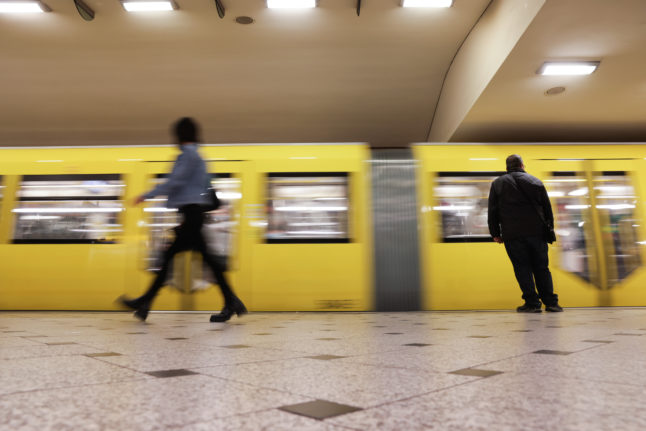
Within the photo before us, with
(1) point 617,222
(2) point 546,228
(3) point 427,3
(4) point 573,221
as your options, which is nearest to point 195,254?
(2) point 546,228

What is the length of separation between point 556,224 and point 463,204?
1.31 meters

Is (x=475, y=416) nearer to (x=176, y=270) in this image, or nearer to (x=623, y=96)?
(x=176, y=270)

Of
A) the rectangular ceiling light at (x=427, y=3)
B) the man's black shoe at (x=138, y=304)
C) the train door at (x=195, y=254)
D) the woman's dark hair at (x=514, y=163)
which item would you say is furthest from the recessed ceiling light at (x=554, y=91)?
the man's black shoe at (x=138, y=304)

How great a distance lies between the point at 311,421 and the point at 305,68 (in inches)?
305

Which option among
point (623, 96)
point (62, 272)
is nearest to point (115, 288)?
point (62, 272)

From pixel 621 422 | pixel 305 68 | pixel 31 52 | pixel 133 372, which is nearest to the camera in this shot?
pixel 621 422

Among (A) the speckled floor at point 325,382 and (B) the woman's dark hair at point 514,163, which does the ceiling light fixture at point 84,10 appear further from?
(B) the woman's dark hair at point 514,163

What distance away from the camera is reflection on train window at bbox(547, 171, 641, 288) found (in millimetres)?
6180

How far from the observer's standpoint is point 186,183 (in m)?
3.89

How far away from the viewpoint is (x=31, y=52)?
25.2 feet

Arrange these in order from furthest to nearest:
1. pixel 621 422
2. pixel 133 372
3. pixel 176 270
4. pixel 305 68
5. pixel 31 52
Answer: pixel 305 68 → pixel 31 52 → pixel 176 270 → pixel 133 372 → pixel 621 422

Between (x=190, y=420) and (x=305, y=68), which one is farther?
(x=305, y=68)

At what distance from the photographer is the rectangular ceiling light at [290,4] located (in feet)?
21.1

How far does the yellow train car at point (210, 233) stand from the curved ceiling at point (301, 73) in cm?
253
